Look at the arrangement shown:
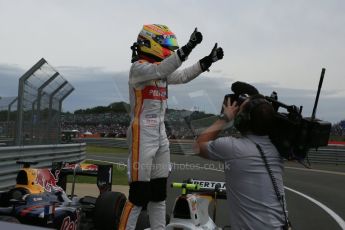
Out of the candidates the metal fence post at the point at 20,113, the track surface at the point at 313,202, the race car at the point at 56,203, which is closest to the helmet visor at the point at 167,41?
the race car at the point at 56,203

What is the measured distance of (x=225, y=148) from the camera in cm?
293

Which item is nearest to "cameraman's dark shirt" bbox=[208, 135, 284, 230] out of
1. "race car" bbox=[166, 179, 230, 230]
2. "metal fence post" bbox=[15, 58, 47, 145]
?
"race car" bbox=[166, 179, 230, 230]

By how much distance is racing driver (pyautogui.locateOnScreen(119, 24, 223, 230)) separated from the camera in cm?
441

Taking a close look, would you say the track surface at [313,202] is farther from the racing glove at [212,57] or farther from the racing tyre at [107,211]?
the racing glove at [212,57]

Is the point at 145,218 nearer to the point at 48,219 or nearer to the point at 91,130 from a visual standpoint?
the point at 48,219

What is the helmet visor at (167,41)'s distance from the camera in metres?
4.59

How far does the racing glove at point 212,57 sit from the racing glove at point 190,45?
306mm

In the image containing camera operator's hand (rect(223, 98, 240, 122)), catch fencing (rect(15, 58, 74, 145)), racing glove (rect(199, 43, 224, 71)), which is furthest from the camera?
catch fencing (rect(15, 58, 74, 145))

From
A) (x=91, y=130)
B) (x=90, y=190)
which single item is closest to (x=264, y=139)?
(x=90, y=190)

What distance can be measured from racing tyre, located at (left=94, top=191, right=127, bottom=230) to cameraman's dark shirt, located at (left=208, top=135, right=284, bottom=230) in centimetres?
240

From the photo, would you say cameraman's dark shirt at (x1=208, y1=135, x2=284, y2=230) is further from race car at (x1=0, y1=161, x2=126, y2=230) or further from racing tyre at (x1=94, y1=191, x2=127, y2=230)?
racing tyre at (x1=94, y1=191, x2=127, y2=230)

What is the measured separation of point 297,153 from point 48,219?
8.36 feet

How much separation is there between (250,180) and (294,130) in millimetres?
362

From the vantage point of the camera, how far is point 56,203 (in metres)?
5.02
